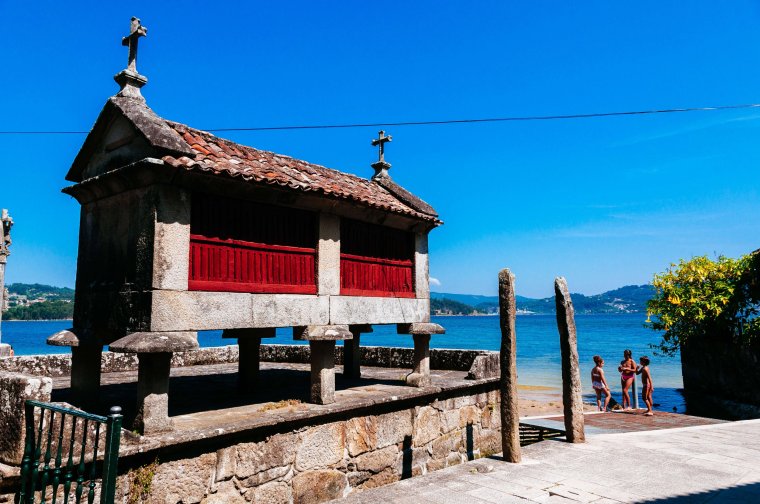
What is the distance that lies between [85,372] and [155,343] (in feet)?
7.78

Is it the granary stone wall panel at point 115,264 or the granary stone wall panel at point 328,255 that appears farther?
the granary stone wall panel at point 328,255

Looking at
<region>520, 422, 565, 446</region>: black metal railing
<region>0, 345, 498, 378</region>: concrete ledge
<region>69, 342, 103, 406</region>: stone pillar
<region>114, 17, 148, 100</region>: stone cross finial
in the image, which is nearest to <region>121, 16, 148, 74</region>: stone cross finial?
<region>114, 17, 148, 100</region>: stone cross finial

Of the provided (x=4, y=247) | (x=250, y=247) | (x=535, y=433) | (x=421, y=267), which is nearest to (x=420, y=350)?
(x=421, y=267)

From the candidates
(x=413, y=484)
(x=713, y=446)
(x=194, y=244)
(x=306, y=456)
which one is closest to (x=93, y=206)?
(x=194, y=244)

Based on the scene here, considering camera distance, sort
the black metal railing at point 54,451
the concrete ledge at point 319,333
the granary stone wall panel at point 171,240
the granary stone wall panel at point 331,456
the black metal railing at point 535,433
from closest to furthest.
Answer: the black metal railing at point 54,451
the granary stone wall panel at point 331,456
the granary stone wall panel at point 171,240
the concrete ledge at point 319,333
the black metal railing at point 535,433

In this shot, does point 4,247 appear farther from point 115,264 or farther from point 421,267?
point 421,267

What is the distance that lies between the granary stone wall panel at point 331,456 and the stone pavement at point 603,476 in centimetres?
80

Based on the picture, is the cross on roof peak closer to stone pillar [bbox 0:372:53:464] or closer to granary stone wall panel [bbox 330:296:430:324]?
granary stone wall panel [bbox 330:296:430:324]

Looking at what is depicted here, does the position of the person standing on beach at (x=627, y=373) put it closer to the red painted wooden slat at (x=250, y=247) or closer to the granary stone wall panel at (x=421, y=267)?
the granary stone wall panel at (x=421, y=267)

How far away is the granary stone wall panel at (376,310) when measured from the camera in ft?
26.7

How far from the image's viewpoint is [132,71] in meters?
6.96

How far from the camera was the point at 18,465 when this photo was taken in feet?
15.2

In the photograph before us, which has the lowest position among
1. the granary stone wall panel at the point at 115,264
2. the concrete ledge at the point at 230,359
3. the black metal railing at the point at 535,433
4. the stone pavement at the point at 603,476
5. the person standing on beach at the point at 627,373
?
the black metal railing at the point at 535,433

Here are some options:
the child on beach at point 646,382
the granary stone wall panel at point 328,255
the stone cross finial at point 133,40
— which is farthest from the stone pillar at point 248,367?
the child on beach at point 646,382
